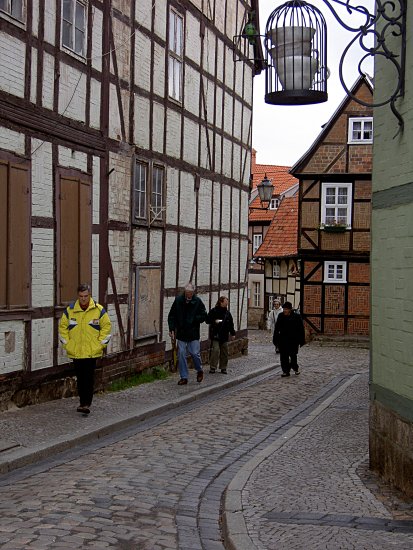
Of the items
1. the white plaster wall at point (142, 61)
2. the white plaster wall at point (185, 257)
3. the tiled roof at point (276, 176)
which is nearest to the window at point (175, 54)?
the white plaster wall at point (142, 61)

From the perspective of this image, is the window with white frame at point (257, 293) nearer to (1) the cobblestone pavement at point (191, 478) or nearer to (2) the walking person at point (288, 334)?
(2) the walking person at point (288, 334)

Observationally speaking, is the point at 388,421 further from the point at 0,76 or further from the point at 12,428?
the point at 0,76

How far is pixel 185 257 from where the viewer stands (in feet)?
60.9

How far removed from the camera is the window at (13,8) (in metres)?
11.1

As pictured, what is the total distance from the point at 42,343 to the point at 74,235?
1.73 metres

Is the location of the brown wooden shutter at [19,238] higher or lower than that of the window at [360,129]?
lower

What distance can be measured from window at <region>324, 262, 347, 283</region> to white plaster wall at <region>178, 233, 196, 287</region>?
52.7 feet

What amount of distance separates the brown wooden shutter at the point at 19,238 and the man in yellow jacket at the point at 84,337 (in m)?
0.68

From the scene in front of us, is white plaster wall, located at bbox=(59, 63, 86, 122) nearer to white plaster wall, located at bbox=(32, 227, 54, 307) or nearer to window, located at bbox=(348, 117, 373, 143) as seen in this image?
white plaster wall, located at bbox=(32, 227, 54, 307)

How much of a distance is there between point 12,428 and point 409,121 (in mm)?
5538

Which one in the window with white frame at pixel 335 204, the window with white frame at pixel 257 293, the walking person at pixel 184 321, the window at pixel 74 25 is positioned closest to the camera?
the window at pixel 74 25

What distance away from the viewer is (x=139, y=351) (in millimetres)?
16109

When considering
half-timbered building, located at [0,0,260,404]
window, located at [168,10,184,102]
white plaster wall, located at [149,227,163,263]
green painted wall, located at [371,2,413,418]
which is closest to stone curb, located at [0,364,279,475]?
half-timbered building, located at [0,0,260,404]

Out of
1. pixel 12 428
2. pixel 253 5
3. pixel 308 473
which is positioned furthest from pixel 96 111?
pixel 253 5
